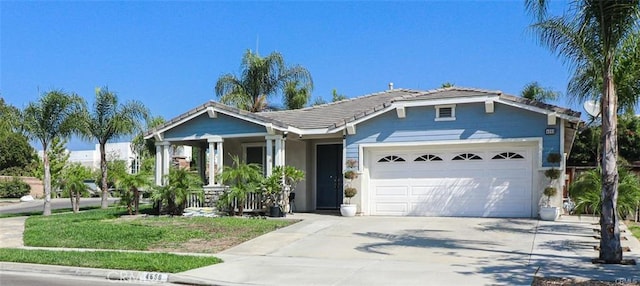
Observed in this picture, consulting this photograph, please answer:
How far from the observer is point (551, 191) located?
1503 cm

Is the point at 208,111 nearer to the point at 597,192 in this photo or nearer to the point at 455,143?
the point at 455,143

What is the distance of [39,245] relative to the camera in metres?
13.3


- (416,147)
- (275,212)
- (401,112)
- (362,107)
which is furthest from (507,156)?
(275,212)

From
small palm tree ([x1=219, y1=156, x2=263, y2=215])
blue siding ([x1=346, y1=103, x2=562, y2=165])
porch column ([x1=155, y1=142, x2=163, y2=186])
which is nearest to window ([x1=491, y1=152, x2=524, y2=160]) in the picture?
blue siding ([x1=346, y1=103, x2=562, y2=165])

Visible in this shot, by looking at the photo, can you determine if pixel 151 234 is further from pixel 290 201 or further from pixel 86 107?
pixel 86 107

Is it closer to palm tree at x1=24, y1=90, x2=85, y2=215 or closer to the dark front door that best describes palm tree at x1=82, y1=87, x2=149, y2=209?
palm tree at x1=24, y1=90, x2=85, y2=215

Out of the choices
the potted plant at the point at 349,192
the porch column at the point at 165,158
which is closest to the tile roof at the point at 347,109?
the porch column at the point at 165,158

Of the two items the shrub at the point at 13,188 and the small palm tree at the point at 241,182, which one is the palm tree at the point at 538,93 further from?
the shrub at the point at 13,188

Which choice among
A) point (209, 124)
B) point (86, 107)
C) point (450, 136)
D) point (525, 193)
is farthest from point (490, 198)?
point (86, 107)

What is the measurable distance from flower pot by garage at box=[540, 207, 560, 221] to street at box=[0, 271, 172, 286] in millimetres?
10560

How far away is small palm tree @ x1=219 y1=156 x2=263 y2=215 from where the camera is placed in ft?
55.8

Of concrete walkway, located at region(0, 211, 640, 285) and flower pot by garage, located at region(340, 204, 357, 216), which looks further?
flower pot by garage, located at region(340, 204, 357, 216)

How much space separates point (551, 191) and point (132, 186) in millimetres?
12676

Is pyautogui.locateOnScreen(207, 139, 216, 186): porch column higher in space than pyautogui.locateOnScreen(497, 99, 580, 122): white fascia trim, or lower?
lower
